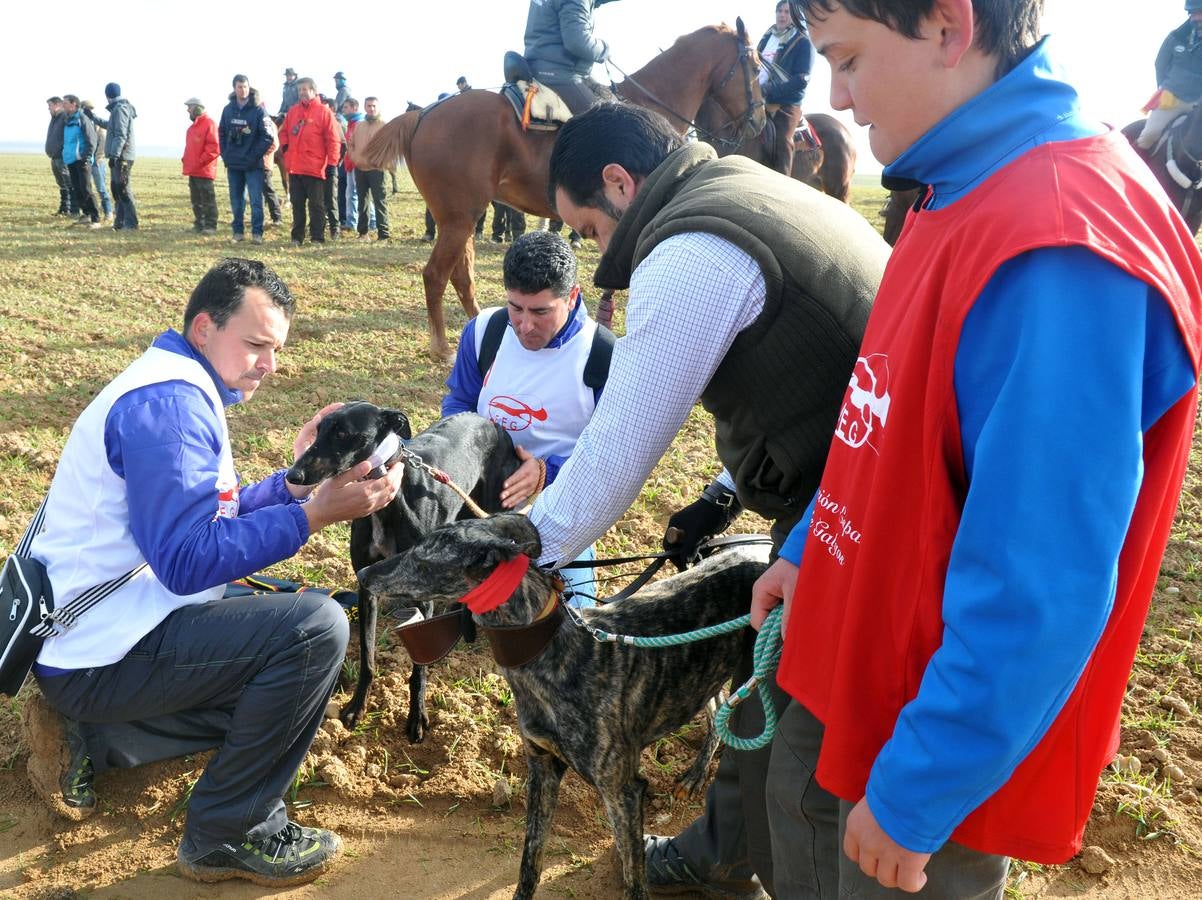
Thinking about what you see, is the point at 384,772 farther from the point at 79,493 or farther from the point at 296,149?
the point at 296,149

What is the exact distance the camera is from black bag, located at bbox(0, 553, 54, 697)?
2881 mm

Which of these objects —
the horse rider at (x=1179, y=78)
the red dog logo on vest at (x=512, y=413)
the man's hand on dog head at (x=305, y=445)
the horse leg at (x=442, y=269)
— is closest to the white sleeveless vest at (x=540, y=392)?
the red dog logo on vest at (x=512, y=413)

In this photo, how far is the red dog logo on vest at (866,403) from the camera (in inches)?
56.4

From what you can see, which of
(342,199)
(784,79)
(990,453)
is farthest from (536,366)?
(342,199)

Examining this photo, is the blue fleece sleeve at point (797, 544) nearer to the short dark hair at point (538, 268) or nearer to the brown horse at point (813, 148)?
the short dark hair at point (538, 268)

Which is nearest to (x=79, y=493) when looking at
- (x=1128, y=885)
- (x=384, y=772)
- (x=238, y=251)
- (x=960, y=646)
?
(x=384, y=772)

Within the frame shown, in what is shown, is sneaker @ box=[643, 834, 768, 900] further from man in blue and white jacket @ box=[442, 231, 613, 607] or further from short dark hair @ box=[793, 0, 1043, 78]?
short dark hair @ box=[793, 0, 1043, 78]

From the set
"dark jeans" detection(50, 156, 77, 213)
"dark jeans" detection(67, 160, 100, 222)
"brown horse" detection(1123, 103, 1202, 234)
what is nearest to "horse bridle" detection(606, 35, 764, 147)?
"brown horse" detection(1123, 103, 1202, 234)

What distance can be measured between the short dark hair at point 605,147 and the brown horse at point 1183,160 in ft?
26.1

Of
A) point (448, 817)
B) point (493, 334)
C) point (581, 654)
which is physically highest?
point (493, 334)

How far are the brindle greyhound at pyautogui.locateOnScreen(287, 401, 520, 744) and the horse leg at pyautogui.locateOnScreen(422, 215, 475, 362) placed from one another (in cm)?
449

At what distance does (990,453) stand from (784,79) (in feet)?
33.3

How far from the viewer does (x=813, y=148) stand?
39.4 ft

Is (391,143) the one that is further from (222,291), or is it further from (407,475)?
(222,291)
